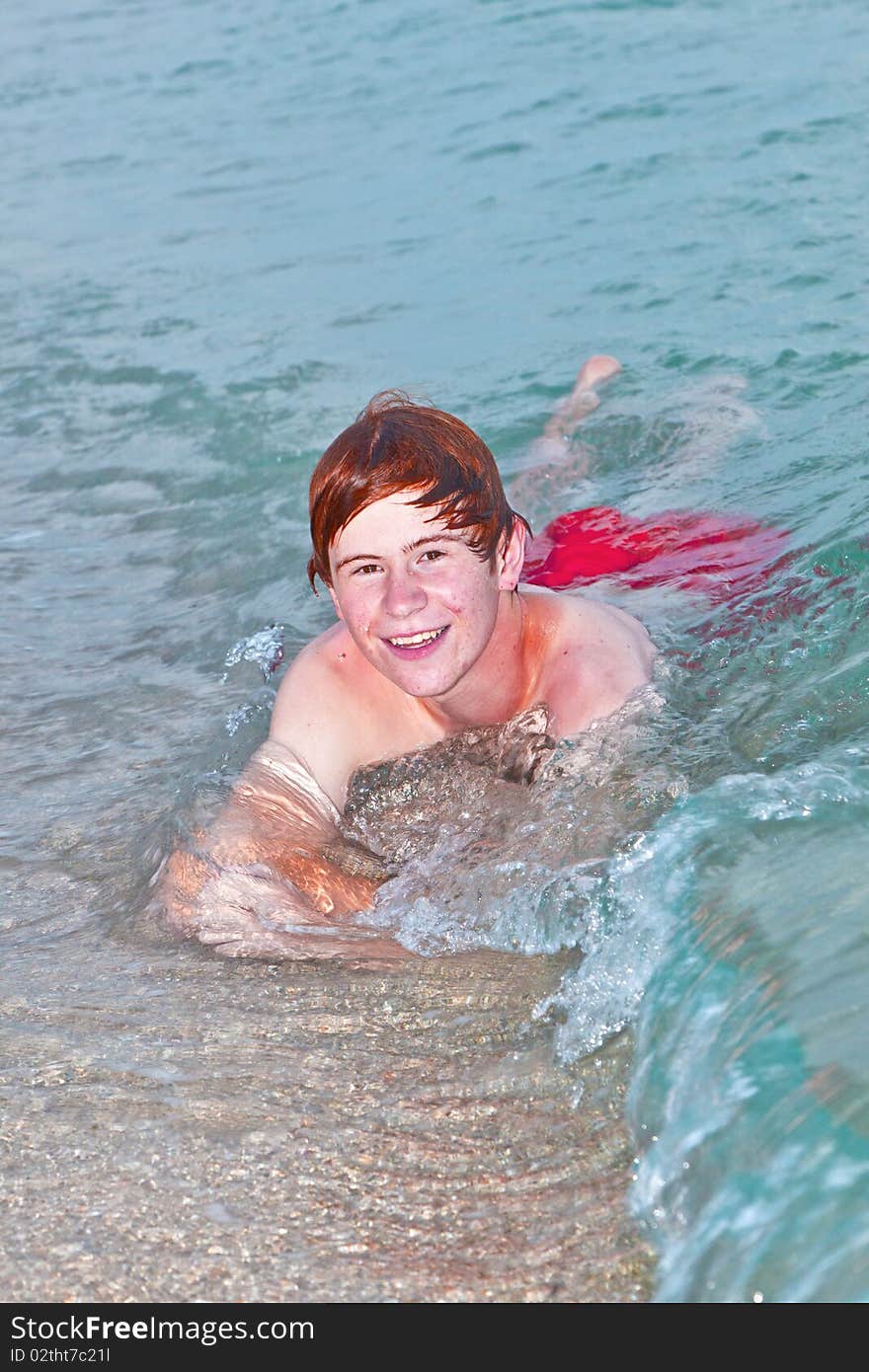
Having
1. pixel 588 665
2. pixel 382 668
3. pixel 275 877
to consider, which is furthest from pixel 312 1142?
pixel 588 665

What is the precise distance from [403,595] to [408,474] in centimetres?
28

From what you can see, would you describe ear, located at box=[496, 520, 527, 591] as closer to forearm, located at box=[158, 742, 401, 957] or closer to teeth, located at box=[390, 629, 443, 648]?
teeth, located at box=[390, 629, 443, 648]

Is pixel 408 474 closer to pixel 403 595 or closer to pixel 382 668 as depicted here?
pixel 403 595

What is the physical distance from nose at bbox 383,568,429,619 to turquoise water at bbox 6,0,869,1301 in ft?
2.01

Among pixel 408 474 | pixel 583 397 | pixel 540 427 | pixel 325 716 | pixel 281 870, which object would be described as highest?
pixel 408 474

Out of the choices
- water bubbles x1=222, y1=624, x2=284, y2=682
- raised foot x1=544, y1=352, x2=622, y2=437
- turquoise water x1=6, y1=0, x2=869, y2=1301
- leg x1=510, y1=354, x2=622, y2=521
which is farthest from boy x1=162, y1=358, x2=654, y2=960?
raised foot x1=544, y1=352, x2=622, y2=437

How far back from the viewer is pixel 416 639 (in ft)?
11.8

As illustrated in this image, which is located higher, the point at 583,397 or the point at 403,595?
the point at 403,595

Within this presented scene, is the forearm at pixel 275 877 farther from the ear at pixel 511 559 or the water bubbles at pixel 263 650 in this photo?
the water bubbles at pixel 263 650

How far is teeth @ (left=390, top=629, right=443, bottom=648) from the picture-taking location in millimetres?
3584

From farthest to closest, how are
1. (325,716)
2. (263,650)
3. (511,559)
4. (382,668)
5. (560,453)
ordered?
(560,453)
(263,650)
(325,716)
(511,559)
(382,668)

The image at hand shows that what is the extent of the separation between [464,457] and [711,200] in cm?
638

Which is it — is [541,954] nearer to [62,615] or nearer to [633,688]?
[633,688]

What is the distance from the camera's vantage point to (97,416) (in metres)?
8.09
